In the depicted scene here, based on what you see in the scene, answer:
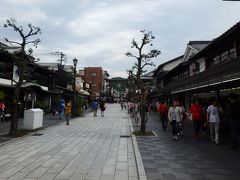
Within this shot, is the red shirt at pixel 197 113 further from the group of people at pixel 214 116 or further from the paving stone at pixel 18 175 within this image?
the paving stone at pixel 18 175

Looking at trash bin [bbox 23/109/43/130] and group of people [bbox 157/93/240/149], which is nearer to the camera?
group of people [bbox 157/93/240/149]

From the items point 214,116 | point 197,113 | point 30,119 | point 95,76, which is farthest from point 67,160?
point 95,76

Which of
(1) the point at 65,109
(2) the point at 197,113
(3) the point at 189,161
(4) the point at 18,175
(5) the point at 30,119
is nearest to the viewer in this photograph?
(4) the point at 18,175

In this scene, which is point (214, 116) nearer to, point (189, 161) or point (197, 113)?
point (197, 113)

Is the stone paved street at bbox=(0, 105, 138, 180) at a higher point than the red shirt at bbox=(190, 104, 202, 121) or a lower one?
lower

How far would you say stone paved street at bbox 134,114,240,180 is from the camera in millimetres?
7297

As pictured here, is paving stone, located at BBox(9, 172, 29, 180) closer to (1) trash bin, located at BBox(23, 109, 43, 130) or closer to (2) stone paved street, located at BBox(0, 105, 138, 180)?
(2) stone paved street, located at BBox(0, 105, 138, 180)

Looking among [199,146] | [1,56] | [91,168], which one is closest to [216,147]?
[199,146]

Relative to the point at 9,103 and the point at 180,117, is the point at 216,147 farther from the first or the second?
the point at 9,103

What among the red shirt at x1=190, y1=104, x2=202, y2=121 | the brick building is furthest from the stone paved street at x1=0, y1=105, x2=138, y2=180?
the brick building

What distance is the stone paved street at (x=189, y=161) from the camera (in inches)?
287

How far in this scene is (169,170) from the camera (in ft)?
25.7

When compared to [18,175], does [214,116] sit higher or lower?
higher

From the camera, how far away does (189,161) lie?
8969 mm
